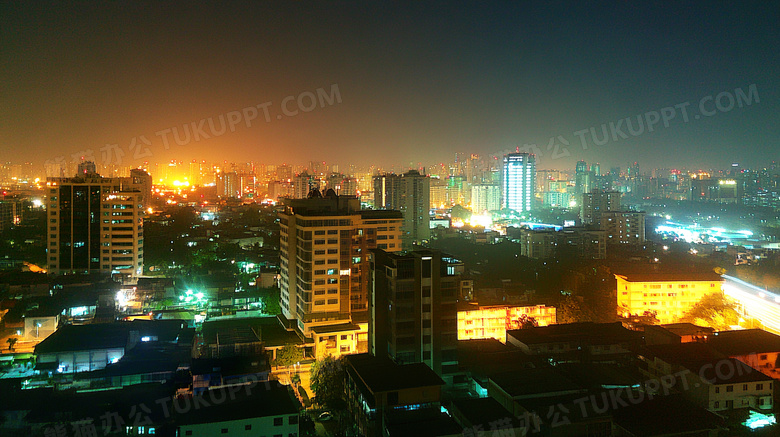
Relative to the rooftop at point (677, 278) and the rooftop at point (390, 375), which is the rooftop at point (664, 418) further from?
the rooftop at point (677, 278)

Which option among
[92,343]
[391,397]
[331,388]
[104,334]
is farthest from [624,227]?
[92,343]

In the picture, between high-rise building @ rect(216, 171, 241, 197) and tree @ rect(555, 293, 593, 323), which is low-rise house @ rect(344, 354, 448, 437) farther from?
high-rise building @ rect(216, 171, 241, 197)

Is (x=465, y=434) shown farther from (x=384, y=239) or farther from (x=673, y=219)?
(x=673, y=219)

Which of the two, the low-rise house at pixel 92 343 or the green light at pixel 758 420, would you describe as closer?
the green light at pixel 758 420

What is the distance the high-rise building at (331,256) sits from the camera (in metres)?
7.13

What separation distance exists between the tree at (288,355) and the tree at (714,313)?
222 inches

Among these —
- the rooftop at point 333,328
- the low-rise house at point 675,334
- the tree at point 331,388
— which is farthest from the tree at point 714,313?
the tree at point 331,388

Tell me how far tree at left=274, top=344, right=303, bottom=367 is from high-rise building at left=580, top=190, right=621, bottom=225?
15.9 m

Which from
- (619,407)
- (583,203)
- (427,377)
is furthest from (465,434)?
(583,203)

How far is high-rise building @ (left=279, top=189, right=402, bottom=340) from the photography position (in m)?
7.13

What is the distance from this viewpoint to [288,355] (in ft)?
20.7

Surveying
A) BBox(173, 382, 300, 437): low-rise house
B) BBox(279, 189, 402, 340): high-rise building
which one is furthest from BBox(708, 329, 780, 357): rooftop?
BBox(173, 382, 300, 437): low-rise house

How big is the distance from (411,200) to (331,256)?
34.0 feet

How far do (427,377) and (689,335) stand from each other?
149 inches
